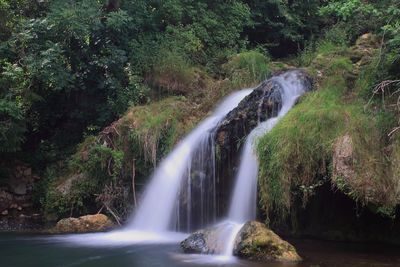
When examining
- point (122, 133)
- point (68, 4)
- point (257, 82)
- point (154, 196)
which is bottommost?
point (154, 196)

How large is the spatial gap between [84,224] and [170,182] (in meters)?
1.85

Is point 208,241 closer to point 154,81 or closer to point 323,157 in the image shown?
point 323,157

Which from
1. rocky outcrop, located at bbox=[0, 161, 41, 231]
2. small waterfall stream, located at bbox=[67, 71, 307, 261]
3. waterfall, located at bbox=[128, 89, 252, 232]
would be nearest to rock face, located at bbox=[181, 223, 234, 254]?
small waterfall stream, located at bbox=[67, 71, 307, 261]

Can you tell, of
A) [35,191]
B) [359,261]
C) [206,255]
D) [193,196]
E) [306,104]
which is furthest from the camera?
[35,191]

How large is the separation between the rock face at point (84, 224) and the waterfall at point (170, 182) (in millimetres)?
545

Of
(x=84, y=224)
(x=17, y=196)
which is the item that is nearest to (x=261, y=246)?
(x=84, y=224)

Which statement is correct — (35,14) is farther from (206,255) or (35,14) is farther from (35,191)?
(206,255)

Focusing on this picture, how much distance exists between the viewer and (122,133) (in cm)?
1055

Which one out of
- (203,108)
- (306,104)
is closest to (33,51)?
(203,108)

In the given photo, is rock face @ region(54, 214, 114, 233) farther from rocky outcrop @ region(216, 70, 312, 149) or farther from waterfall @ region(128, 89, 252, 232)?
rocky outcrop @ region(216, 70, 312, 149)

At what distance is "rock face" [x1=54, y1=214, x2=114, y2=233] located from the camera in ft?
31.0

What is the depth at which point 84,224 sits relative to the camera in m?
9.56

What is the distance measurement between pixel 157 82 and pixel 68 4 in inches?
107

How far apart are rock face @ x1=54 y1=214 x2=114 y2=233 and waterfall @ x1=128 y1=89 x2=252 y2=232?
21.4 inches
